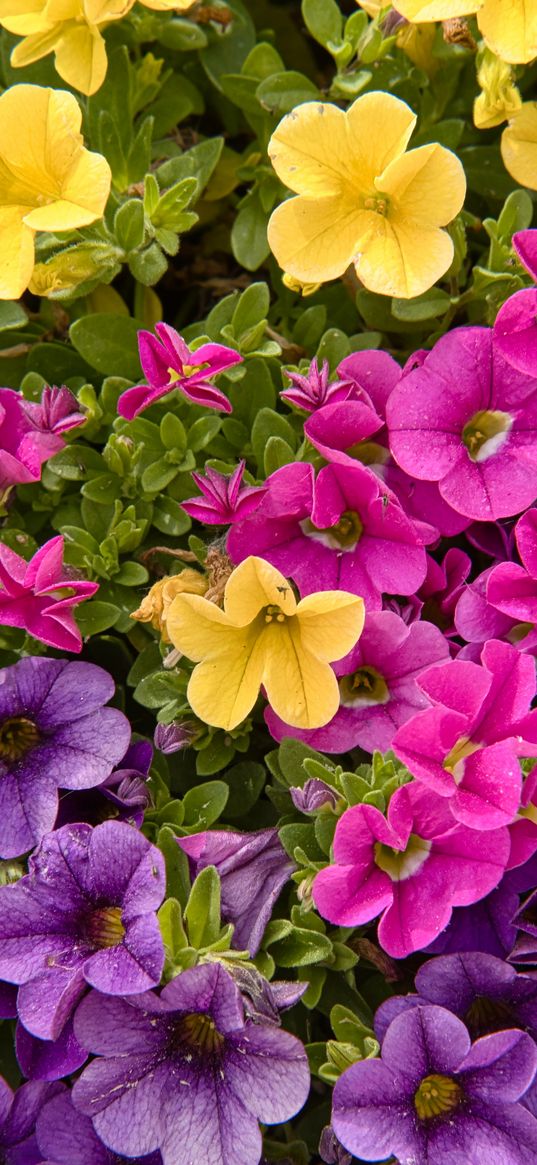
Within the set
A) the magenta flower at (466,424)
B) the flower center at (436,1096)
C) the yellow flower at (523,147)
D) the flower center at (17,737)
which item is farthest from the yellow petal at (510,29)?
the flower center at (436,1096)

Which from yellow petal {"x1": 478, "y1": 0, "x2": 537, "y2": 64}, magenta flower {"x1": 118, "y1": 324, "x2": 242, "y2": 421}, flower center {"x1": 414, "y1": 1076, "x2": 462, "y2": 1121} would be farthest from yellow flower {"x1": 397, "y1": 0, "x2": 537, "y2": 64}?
flower center {"x1": 414, "y1": 1076, "x2": 462, "y2": 1121}

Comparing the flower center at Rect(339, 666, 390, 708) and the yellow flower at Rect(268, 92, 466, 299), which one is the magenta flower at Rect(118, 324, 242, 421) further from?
the flower center at Rect(339, 666, 390, 708)

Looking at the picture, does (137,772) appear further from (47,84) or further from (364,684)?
(47,84)

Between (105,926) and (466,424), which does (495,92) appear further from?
(105,926)

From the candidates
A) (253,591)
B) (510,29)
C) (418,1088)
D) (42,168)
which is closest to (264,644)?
(253,591)

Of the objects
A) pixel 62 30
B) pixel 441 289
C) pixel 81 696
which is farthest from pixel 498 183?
pixel 81 696

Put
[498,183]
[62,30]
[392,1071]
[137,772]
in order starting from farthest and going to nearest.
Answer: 1. [498,183]
2. [62,30]
3. [137,772]
4. [392,1071]

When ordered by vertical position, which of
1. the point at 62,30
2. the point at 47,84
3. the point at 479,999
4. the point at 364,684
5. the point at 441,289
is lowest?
Answer: the point at 479,999

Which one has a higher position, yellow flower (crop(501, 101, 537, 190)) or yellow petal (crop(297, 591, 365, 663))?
yellow flower (crop(501, 101, 537, 190))
